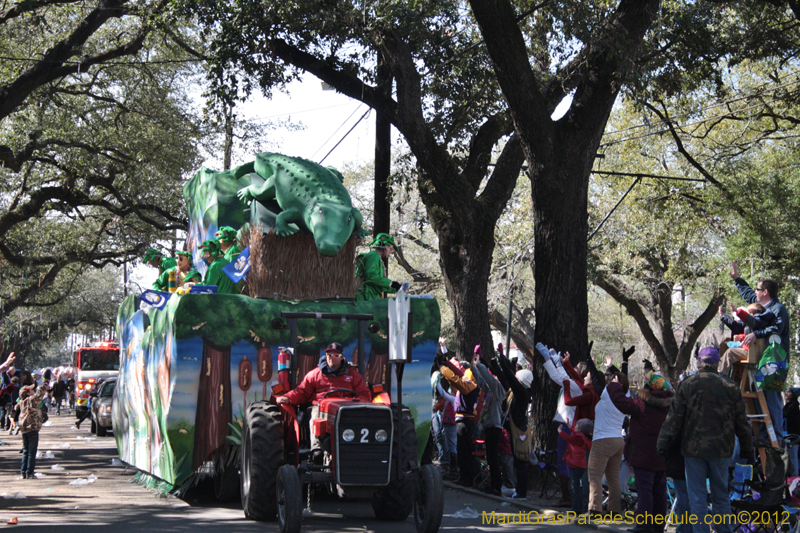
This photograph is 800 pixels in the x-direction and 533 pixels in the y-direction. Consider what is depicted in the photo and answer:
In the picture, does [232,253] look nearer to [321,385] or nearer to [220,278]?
[220,278]

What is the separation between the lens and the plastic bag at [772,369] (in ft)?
30.6

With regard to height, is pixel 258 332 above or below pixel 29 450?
above

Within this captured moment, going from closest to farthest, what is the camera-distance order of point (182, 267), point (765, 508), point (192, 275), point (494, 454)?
point (765, 508), point (494, 454), point (192, 275), point (182, 267)

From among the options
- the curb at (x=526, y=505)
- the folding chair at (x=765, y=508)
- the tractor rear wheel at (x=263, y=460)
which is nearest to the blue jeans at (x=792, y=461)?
the folding chair at (x=765, y=508)

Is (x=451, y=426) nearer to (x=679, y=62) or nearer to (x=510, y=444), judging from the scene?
(x=510, y=444)

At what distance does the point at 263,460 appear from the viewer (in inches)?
343

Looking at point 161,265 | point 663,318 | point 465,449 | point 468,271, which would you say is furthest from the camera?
point 663,318

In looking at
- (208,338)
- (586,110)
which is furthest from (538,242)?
(208,338)

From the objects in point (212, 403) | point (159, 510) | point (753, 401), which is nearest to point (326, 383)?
point (212, 403)

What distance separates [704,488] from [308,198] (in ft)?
21.1

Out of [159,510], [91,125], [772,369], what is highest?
[91,125]

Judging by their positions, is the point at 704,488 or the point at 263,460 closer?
the point at 704,488

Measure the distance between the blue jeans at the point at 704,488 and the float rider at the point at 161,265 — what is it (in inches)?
360

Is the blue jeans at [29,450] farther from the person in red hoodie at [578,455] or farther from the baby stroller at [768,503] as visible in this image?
the baby stroller at [768,503]
